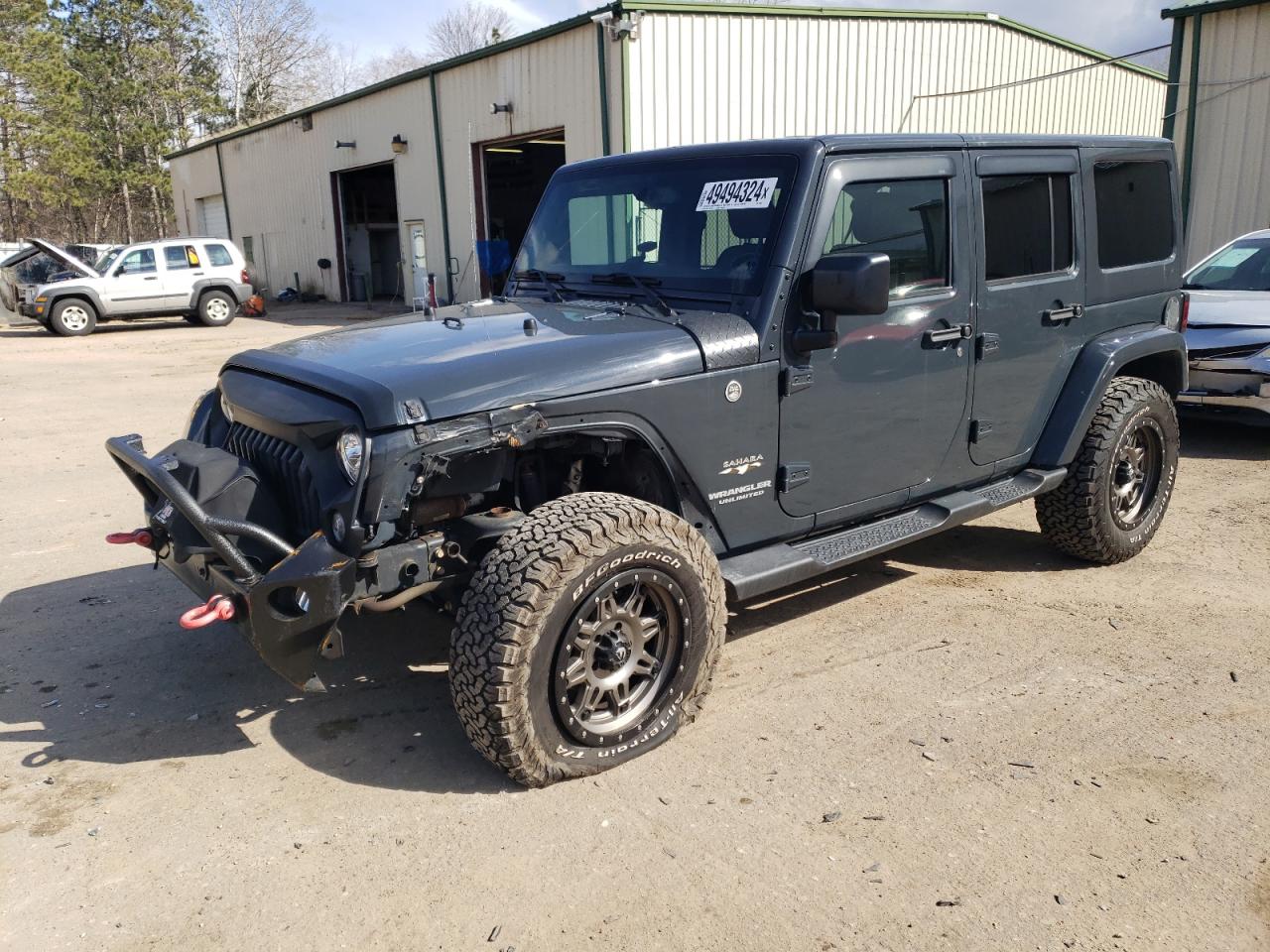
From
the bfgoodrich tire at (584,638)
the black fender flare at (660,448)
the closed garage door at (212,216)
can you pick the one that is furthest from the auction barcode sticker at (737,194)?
the closed garage door at (212,216)

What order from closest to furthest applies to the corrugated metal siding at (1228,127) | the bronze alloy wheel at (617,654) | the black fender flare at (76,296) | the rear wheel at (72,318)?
the bronze alloy wheel at (617,654)
the corrugated metal siding at (1228,127)
the black fender flare at (76,296)
the rear wheel at (72,318)

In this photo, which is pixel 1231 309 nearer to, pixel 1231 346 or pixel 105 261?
pixel 1231 346

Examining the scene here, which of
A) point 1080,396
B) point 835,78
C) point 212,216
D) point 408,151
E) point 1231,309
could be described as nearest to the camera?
point 1080,396

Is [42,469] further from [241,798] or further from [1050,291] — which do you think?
[1050,291]

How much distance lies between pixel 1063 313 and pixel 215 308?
19.9 m

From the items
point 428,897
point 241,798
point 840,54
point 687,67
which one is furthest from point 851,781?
point 840,54

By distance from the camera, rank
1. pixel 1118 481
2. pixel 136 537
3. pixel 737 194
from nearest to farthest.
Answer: pixel 136 537
pixel 737 194
pixel 1118 481

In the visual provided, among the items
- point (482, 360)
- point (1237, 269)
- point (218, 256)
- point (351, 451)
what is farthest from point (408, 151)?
point (351, 451)

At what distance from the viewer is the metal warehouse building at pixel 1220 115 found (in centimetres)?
1222

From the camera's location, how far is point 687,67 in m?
15.3

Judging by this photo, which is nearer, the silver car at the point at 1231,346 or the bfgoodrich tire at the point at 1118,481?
the bfgoodrich tire at the point at 1118,481

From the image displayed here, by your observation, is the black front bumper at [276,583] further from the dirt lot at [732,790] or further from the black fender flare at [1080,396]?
the black fender flare at [1080,396]

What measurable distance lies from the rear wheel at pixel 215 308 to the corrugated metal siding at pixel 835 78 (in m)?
10.5

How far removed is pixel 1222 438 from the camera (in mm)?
8383
